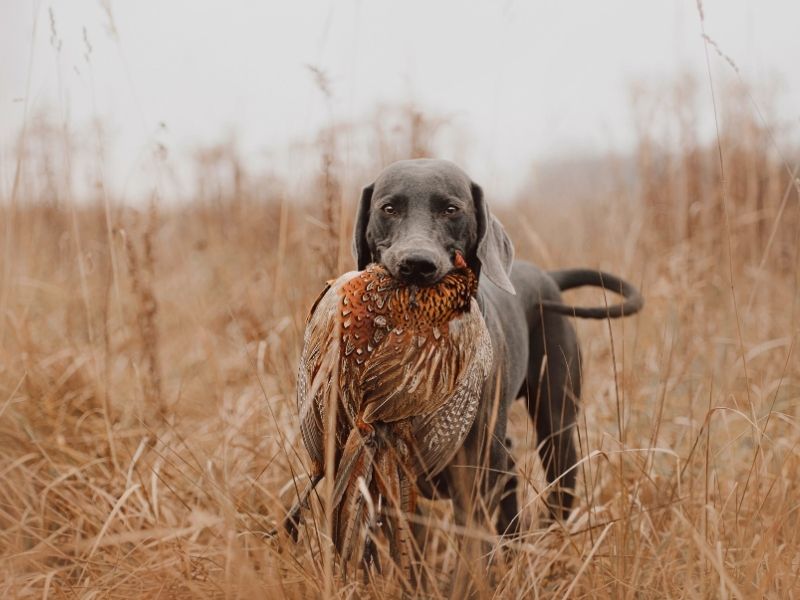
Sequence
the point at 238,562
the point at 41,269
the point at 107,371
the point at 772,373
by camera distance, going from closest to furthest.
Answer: the point at 238,562 → the point at 107,371 → the point at 772,373 → the point at 41,269

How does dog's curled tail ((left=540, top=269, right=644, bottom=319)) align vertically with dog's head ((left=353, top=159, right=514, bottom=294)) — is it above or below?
below

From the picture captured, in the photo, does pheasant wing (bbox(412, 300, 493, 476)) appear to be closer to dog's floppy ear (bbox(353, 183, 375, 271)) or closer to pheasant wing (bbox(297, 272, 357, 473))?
pheasant wing (bbox(297, 272, 357, 473))

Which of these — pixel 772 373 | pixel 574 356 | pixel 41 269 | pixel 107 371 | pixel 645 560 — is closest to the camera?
pixel 645 560

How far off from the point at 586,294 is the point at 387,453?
12.7 feet

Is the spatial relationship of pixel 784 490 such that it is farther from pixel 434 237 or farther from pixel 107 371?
pixel 107 371

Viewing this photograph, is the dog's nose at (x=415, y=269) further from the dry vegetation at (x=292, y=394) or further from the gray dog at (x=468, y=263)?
the dry vegetation at (x=292, y=394)

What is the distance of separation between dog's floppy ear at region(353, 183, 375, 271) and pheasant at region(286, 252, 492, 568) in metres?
0.49

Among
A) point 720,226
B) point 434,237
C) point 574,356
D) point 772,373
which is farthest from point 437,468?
point 720,226

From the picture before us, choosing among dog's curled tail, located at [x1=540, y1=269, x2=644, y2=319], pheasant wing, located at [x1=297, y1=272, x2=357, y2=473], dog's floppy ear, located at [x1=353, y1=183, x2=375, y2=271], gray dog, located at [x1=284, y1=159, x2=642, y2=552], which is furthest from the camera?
dog's curled tail, located at [x1=540, y1=269, x2=644, y2=319]

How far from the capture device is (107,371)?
2.73 meters

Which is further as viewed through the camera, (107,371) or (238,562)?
(107,371)

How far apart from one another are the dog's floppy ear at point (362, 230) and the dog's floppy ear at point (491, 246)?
0.96ft

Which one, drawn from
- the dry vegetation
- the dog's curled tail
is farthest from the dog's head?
the dog's curled tail

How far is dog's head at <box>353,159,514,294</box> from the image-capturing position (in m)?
1.85
